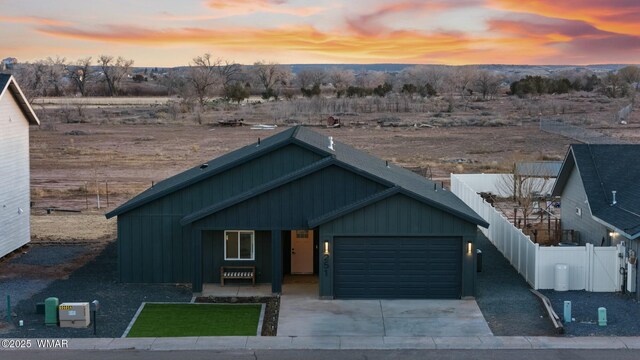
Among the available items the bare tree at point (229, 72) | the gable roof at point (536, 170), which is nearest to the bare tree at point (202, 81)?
the bare tree at point (229, 72)

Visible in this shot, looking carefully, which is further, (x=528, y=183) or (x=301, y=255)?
(x=528, y=183)

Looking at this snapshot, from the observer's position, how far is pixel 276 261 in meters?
24.0

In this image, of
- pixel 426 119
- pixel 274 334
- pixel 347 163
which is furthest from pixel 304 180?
pixel 426 119

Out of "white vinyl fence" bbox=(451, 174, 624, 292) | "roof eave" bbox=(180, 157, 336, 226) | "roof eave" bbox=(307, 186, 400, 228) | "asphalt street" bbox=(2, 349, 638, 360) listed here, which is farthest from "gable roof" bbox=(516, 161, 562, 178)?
"asphalt street" bbox=(2, 349, 638, 360)

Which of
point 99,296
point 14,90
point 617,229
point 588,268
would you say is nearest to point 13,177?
Result: point 14,90

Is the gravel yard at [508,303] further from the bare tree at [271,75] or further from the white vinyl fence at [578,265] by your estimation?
the bare tree at [271,75]

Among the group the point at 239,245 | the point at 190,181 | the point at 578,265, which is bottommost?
the point at 578,265

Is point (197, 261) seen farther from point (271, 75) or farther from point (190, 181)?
point (271, 75)

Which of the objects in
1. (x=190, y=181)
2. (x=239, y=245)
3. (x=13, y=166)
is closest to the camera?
(x=239, y=245)

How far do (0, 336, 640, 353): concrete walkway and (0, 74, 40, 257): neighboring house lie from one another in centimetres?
1074

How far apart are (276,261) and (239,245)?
5.44 ft

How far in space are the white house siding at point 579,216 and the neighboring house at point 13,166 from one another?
19963 mm

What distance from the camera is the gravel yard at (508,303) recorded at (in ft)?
67.6

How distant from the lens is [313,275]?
26.4m
